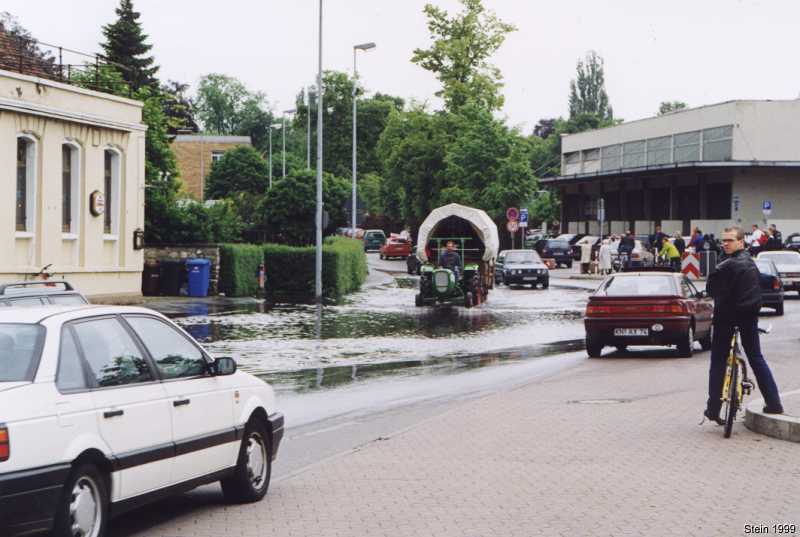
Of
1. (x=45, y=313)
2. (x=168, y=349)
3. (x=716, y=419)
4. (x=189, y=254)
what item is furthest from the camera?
(x=189, y=254)

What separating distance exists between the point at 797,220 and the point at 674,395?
57972 mm

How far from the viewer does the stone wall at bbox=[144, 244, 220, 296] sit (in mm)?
36469

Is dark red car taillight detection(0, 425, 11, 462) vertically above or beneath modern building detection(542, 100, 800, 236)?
beneath

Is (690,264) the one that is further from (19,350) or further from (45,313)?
(19,350)

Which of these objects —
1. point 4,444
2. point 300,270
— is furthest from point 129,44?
point 4,444

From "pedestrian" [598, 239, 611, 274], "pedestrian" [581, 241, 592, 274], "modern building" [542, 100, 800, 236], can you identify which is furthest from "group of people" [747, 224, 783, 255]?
"modern building" [542, 100, 800, 236]

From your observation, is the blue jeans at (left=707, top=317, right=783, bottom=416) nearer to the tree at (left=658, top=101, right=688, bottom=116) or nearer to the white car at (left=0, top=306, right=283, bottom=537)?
the white car at (left=0, top=306, right=283, bottom=537)

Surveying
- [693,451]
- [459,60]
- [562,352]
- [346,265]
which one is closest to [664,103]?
[459,60]

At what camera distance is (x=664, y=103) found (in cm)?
15738

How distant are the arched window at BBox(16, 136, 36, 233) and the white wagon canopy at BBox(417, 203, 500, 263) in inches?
547

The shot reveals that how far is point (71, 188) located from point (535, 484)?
24.7m

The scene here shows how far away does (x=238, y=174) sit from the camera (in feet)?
362

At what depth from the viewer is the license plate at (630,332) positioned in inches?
814

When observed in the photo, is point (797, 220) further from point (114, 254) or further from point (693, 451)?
point (693, 451)
